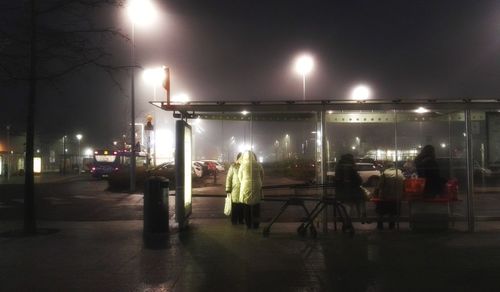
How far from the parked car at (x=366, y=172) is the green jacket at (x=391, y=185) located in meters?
0.68

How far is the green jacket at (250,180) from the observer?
468 inches

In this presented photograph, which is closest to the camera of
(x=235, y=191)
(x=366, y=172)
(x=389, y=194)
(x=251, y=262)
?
(x=251, y=262)

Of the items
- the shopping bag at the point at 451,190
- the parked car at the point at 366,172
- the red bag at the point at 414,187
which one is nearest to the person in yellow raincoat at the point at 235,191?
the parked car at the point at 366,172

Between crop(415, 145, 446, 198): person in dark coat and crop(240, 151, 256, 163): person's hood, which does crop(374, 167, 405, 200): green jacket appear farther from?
crop(240, 151, 256, 163): person's hood

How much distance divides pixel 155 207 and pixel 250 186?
85.4 inches

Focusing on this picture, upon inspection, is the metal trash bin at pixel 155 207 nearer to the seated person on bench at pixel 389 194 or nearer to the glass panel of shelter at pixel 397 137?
the glass panel of shelter at pixel 397 137

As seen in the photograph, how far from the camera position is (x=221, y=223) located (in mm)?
13000

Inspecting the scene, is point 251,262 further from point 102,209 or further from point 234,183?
point 102,209

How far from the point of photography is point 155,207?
11.3 metres

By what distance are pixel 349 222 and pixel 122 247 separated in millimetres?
4486

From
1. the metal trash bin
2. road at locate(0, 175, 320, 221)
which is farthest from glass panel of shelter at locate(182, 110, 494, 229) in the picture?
road at locate(0, 175, 320, 221)

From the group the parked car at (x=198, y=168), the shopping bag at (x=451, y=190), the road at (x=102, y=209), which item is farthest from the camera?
the parked car at (x=198, y=168)

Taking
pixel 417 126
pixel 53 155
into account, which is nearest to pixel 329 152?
pixel 417 126

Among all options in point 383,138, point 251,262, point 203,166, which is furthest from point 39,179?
point 251,262
